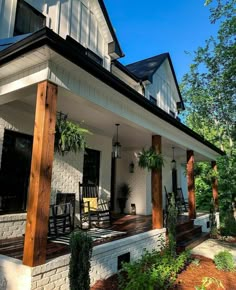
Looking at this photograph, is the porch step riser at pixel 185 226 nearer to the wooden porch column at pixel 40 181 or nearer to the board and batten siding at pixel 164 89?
the wooden porch column at pixel 40 181

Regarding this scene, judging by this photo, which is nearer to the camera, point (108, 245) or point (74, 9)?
point (108, 245)

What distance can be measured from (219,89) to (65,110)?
33.2ft

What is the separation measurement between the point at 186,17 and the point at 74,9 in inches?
266

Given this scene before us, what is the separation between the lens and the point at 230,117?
552 inches

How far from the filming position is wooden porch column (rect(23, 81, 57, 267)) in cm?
284

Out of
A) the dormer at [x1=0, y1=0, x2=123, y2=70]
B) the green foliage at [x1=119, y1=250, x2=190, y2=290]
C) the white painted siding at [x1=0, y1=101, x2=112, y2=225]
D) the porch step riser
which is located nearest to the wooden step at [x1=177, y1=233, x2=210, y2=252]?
the porch step riser

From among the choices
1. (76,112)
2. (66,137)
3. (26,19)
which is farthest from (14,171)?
(26,19)

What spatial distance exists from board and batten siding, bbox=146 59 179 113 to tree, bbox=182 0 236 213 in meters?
2.25

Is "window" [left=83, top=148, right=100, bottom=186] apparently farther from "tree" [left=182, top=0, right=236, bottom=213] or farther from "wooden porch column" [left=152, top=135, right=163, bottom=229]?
"tree" [left=182, top=0, right=236, bottom=213]

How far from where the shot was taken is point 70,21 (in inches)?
256

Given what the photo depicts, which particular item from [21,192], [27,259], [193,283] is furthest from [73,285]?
[21,192]

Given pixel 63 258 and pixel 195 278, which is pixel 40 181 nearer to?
pixel 63 258

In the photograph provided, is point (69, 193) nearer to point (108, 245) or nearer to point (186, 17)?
point (108, 245)

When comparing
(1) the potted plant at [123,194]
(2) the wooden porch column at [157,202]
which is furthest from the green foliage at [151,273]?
(1) the potted plant at [123,194]
